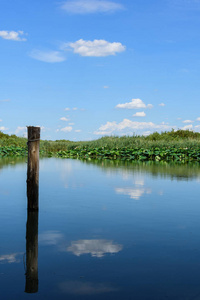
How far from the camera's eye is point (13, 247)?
5.04 m

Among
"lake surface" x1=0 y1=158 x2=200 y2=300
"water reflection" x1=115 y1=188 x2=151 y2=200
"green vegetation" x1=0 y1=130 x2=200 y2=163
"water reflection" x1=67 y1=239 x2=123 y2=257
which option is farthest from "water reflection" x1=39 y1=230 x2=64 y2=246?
"green vegetation" x1=0 y1=130 x2=200 y2=163

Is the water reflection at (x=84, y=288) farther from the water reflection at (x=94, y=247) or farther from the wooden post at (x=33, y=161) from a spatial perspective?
the wooden post at (x=33, y=161)

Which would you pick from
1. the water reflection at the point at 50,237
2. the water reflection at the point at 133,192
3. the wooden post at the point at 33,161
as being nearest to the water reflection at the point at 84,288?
the water reflection at the point at 50,237

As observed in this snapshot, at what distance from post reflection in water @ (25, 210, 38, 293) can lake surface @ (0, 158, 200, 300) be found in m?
0.01

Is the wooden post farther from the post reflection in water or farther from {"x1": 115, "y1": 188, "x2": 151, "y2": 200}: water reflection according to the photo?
{"x1": 115, "y1": 188, "x2": 151, "y2": 200}: water reflection

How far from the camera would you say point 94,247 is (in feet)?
16.5

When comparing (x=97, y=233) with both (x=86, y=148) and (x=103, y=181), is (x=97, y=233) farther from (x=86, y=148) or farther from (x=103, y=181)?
(x=86, y=148)

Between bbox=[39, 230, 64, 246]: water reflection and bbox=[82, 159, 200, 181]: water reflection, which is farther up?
bbox=[82, 159, 200, 181]: water reflection

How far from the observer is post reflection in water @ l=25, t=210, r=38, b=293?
3.87 m

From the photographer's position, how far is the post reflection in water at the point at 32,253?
3870 millimetres

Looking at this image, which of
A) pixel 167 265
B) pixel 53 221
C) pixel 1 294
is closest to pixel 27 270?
pixel 1 294

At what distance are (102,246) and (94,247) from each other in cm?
13

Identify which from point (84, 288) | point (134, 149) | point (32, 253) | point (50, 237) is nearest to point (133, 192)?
point (50, 237)

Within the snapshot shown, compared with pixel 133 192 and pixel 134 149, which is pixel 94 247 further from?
pixel 134 149
